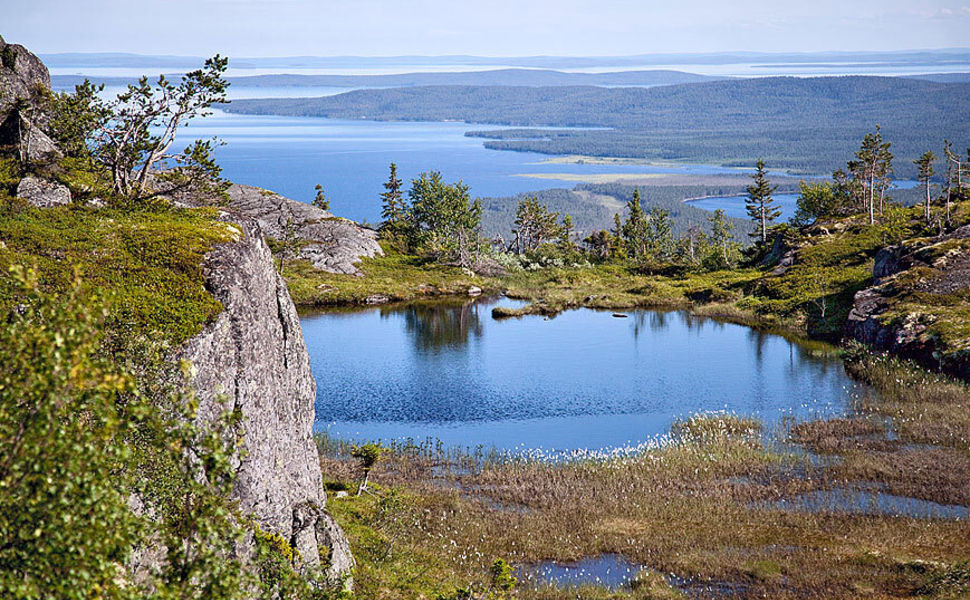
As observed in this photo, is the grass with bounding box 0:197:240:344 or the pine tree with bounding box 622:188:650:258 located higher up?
the grass with bounding box 0:197:240:344

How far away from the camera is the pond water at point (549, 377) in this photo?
163ft

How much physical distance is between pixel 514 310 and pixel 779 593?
63.4 meters

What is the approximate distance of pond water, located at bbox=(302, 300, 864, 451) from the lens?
163 ft

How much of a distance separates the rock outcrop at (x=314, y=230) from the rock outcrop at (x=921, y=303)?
59906mm

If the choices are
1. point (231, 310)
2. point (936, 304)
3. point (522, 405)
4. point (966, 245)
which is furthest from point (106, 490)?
point (966, 245)

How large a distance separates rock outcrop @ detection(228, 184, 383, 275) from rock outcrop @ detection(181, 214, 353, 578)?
77807 mm

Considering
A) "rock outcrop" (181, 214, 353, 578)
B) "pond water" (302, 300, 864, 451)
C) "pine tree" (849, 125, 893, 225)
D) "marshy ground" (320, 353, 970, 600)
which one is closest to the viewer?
"rock outcrop" (181, 214, 353, 578)

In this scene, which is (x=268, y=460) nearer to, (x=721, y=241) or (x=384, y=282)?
(x=384, y=282)

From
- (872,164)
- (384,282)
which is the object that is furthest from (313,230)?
(872,164)

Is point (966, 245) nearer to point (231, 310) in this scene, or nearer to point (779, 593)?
point (779, 593)

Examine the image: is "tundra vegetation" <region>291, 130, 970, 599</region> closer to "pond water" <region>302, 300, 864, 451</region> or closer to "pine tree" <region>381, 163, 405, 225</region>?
"pond water" <region>302, 300, 864, 451</region>

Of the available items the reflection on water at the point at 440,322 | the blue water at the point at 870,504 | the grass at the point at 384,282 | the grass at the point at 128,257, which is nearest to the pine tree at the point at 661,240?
the grass at the point at 384,282

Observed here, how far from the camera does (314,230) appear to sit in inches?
4350

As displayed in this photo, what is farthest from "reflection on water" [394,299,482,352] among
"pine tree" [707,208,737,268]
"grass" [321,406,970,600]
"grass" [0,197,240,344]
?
"grass" [0,197,240,344]
